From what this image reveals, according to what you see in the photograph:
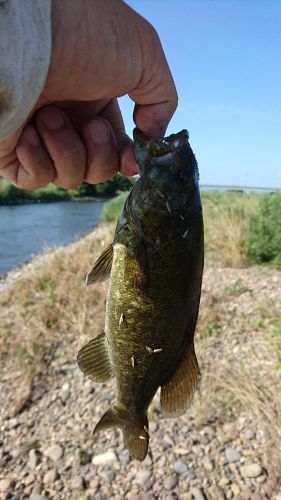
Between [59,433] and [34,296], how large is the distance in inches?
192

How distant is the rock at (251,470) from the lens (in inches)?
181

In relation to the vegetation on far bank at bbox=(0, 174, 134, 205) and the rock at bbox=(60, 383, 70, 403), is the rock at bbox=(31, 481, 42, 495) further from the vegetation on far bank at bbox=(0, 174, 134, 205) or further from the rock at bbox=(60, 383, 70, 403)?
the vegetation on far bank at bbox=(0, 174, 134, 205)

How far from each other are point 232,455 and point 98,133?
3.71 meters

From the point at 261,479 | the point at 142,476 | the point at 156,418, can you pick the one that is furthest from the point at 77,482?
the point at 261,479

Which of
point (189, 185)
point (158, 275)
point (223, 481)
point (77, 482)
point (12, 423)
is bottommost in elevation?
point (12, 423)

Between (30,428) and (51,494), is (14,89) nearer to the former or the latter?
(51,494)

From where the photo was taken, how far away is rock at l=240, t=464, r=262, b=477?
15.1 ft

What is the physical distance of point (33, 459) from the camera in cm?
530

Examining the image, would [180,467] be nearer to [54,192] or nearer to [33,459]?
[33,459]

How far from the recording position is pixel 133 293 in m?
2.10

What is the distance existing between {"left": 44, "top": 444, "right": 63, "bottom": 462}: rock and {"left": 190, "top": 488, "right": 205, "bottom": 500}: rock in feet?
5.05

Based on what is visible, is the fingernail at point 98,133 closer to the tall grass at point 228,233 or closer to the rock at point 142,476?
the rock at point 142,476

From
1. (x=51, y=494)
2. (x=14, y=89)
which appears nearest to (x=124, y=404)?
(x=14, y=89)

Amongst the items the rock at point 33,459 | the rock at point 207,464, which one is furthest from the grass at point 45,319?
the rock at point 207,464
